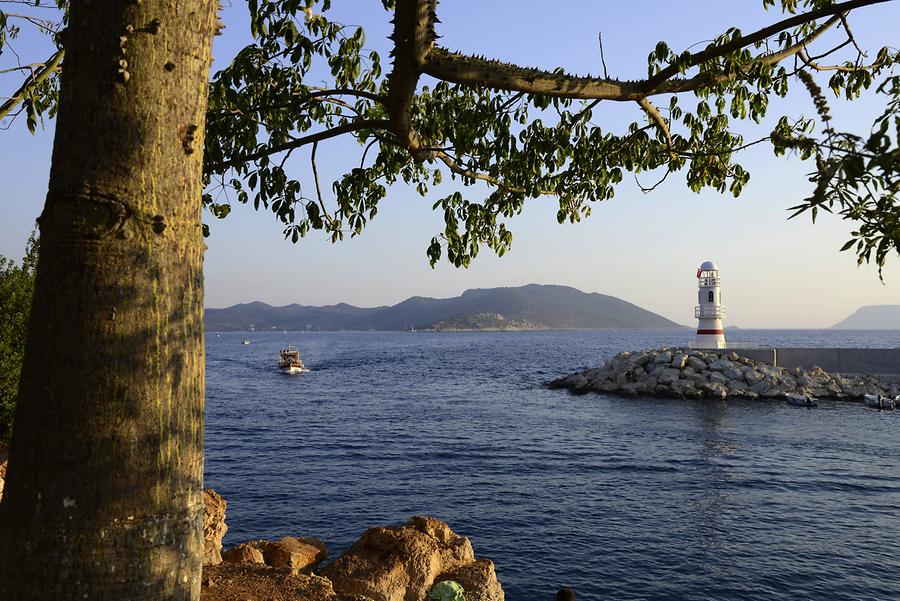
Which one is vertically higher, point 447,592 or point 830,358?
point 830,358

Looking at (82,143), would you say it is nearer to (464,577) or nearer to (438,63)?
(438,63)

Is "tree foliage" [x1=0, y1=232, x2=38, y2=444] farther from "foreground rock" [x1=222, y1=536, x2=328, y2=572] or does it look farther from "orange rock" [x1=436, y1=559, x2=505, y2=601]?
"orange rock" [x1=436, y1=559, x2=505, y2=601]

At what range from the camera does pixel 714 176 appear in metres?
7.92

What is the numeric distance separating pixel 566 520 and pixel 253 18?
14.3m

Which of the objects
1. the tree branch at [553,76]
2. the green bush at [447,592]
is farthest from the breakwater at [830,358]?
the tree branch at [553,76]

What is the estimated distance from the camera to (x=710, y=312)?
52.2m

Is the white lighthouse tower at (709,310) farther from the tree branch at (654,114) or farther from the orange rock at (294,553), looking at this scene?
the tree branch at (654,114)

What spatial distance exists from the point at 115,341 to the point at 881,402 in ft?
150

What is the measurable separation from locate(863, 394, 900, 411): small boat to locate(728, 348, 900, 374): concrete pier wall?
10127 mm

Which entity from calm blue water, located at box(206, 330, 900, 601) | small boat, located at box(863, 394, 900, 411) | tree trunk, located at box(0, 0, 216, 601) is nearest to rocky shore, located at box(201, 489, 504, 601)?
calm blue water, located at box(206, 330, 900, 601)

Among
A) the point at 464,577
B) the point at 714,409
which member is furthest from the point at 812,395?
the point at 464,577

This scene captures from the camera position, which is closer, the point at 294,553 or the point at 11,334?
the point at 294,553

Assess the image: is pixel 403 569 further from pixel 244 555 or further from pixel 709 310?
pixel 709 310

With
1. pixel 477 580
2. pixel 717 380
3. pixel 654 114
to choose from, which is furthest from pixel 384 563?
pixel 717 380
